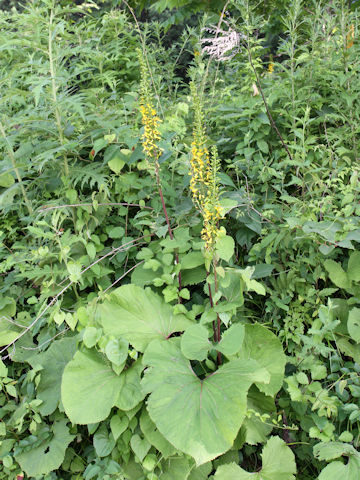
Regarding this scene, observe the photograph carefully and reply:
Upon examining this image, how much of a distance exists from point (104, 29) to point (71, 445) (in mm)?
3717

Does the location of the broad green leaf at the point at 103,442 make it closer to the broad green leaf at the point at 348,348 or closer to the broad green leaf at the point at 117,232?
the broad green leaf at the point at 117,232

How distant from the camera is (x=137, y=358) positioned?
170 centimetres

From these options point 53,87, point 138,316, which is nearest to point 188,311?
point 138,316

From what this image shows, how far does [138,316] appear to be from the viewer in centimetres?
181

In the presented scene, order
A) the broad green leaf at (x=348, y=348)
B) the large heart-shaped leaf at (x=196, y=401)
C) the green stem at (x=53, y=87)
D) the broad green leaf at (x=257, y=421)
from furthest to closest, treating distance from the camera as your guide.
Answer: the green stem at (x=53, y=87), the broad green leaf at (x=348, y=348), the broad green leaf at (x=257, y=421), the large heart-shaped leaf at (x=196, y=401)

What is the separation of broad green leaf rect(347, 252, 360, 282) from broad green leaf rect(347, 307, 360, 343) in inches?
6.4

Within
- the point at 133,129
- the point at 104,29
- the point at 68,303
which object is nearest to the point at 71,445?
the point at 68,303

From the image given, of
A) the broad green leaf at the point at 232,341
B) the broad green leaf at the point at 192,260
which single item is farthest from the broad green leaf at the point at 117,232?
the broad green leaf at the point at 232,341

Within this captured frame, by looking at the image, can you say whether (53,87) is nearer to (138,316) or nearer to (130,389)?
(138,316)

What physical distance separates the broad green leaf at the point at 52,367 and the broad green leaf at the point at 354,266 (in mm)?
1445

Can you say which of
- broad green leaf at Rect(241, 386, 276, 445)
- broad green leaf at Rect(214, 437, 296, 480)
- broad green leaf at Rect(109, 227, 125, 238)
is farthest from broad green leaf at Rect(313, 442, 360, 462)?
broad green leaf at Rect(109, 227, 125, 238)

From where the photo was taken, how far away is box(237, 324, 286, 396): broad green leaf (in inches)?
65.5

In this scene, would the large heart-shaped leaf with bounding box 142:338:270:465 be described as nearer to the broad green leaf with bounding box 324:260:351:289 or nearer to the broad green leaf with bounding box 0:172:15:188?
the broad green leaf with bounding box 324:260:351:289

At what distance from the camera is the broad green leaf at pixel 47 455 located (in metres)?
1.62
